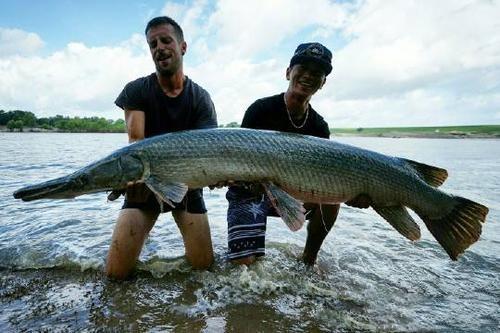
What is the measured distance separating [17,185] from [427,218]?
8.75m

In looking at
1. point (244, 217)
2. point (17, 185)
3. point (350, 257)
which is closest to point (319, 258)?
point (350, 257)

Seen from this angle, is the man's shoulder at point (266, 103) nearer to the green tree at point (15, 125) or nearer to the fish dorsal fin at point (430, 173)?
the fish dorsal fin at point (430, 173)

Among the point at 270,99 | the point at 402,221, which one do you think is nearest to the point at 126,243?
the point at 270,99

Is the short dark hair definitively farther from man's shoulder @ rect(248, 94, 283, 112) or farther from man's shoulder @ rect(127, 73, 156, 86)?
man's shoulder @ rect(248, 94, 283, 112)

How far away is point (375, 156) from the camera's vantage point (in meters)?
3.37

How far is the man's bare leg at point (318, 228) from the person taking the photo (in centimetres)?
412

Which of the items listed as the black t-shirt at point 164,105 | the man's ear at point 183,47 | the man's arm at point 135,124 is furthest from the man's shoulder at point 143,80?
the man's ear at point 183,47

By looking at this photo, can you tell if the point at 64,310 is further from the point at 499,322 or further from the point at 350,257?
the point at 499,322

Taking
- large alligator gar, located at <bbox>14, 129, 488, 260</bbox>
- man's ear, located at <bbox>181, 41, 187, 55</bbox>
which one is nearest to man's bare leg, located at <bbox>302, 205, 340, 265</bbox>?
large alligator gar, located at <bbox>14, 129, 488, 260</bbox>

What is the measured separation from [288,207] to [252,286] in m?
0.87

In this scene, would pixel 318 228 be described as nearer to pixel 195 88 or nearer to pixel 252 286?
pixel 252 286

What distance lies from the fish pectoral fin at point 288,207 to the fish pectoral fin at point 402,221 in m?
0.79

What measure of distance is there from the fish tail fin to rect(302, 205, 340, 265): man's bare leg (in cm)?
112

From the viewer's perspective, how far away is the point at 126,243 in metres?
3.73
